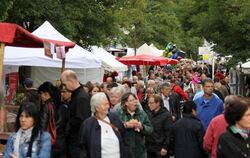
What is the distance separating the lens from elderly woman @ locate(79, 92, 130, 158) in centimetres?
707

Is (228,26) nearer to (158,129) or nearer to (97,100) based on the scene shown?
(158,129)

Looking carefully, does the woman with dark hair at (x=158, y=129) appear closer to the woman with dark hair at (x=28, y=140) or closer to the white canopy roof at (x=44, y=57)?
the woman with dark hair at (x=28, y=140)

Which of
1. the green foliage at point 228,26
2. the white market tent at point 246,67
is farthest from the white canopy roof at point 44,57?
the green foliage at point 228,26

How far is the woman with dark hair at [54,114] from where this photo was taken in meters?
8.02

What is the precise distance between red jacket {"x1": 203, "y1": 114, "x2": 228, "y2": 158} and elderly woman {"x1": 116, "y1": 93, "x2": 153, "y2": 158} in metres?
1.11

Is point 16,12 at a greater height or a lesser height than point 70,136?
greater

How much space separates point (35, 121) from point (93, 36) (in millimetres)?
17209

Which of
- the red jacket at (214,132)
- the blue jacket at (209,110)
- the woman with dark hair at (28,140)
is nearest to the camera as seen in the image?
the woman with dark hair at (28,140)

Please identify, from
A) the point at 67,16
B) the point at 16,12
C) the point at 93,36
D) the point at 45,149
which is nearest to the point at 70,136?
the point at 45,149

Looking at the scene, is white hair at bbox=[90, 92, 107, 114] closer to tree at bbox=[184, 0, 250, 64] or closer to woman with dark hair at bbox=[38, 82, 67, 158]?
woman with dark hair at bbox=[38, 82, 67, 158]

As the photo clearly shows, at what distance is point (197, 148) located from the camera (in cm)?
899

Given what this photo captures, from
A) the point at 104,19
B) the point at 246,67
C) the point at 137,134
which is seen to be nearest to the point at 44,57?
the point at 137,134

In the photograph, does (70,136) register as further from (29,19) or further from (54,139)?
(29,19)

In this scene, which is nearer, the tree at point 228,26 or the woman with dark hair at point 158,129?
the woman with dark hair at point 158,129
